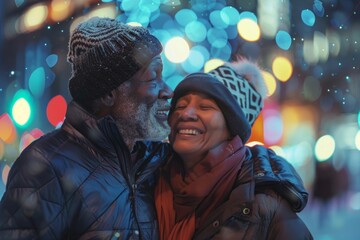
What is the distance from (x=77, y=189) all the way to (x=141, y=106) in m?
0.39

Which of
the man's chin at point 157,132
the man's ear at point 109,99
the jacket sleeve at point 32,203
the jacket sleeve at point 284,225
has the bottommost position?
the jacket sleeve at point 284,225

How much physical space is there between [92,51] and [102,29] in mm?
94

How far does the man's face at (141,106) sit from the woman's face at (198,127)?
170mm

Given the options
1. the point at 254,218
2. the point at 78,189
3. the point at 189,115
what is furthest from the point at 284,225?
the point at 78,189

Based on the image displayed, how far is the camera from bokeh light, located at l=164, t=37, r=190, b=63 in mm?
3732

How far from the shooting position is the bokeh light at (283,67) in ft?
15.6

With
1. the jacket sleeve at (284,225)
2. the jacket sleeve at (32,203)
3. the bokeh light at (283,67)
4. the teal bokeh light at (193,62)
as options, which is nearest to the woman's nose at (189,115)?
the jacket sleeve at (284,225)

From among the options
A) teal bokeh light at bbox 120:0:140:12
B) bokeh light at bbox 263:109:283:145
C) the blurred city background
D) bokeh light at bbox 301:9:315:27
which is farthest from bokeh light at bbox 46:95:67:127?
bokeh light at bbox 263:109:283:145

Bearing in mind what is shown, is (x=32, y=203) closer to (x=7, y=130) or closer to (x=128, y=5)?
(x=7, y=130)

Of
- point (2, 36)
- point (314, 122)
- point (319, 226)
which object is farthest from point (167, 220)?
point (314, 122)

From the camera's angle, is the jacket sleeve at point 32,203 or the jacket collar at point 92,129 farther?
the jacket collar at point 92,129

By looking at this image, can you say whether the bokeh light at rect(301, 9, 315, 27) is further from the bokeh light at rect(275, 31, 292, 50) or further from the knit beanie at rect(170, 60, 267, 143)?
the knit beanie at rect(170, 60, 267, 143)

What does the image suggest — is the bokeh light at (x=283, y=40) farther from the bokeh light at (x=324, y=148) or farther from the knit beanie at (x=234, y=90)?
the knit beanie at (x=234, y=90)

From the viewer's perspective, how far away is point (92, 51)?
1610 millimetres
